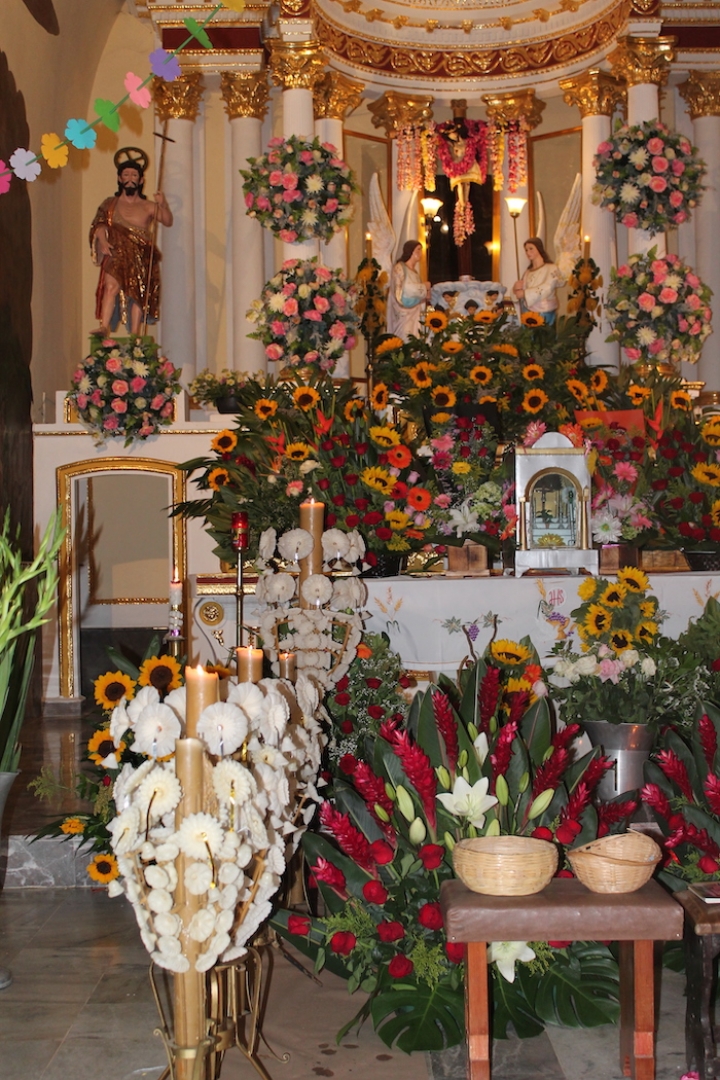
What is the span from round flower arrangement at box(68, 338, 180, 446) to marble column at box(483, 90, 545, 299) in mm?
4341

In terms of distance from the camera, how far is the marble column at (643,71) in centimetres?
1038

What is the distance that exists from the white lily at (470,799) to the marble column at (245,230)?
26.4 ft

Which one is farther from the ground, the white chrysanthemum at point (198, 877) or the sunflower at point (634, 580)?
the sunflower at point (634, 580)

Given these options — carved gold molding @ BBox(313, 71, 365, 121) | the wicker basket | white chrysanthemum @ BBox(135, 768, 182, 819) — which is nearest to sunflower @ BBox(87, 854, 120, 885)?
white chrysanthemum @ BBox(135, 768, 182, 819)

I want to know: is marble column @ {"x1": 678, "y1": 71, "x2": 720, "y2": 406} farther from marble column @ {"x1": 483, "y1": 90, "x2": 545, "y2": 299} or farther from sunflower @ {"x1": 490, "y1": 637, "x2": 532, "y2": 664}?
sunflower @ {"x1": 490, "y1": 637, "x2": 532, "y2": 664}

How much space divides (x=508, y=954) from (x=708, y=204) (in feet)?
31.8

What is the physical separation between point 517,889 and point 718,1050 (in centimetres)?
93

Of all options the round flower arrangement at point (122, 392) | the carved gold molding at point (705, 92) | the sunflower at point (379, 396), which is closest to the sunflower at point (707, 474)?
the sunflower at point (379, 396)

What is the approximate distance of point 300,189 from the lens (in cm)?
869

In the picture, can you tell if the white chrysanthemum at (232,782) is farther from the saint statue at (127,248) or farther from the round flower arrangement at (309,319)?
the saint statue at (127,248)

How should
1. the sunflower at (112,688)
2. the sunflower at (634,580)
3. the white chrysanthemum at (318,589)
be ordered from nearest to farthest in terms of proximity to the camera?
the sunflower at (112,688), the white chrysanthemum at (318,589), the sunflower at (634,580)

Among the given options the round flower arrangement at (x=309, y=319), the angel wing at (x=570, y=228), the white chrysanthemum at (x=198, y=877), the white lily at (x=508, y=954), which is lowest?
the white lily at (x=508, y=954)

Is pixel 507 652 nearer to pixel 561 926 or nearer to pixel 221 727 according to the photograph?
pixel 561 926

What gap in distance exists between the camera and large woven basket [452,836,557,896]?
8.64 feet
